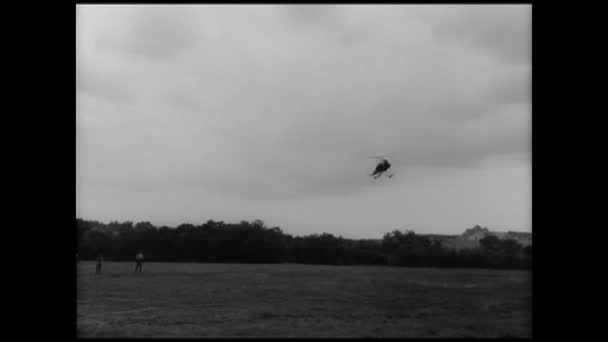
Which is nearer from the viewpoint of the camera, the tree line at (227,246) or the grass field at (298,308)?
the grass field at (298,308)

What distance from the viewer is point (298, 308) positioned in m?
17.1

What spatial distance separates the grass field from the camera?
13.5 meters

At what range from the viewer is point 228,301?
60.8ft

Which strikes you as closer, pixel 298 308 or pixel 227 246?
pixel 298 308

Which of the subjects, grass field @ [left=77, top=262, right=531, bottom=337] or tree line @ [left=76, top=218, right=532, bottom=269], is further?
tree line @ [left=76, top=218, right=532, bottom=269]

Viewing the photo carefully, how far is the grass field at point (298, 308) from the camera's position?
13.5 meters
